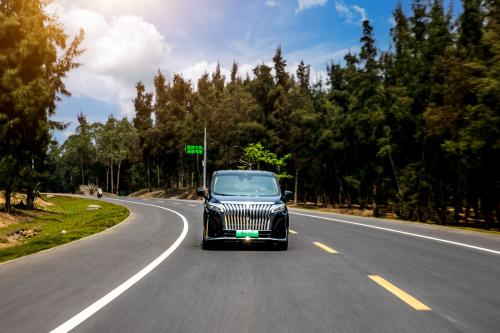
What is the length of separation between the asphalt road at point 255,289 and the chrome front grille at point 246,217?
60 cm

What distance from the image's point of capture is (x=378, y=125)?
39.3m

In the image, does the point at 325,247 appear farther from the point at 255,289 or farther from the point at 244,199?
the point at 255,289

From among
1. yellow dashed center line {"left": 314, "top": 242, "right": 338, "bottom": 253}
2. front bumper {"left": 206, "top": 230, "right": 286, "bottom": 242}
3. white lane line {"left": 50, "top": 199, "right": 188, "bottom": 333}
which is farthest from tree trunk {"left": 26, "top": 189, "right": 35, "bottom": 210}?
yellow dashed center line {"left": 314, "top": 242, "right": 338, "bottom": 253}

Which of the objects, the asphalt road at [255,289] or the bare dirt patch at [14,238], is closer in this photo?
the asphalt road at [255,289]

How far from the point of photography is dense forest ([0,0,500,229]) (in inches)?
969

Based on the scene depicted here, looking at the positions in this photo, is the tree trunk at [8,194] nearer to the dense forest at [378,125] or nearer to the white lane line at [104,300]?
the dense forest at [378,125]

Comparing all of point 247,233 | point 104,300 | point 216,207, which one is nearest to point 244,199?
point 216,207

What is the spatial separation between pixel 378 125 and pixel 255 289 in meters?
35.4

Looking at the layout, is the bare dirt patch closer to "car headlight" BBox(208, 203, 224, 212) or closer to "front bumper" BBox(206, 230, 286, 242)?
"car headlight" BBox(208, 203, 224, 212)

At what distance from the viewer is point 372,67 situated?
143 ft

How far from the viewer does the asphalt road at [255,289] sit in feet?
14.9

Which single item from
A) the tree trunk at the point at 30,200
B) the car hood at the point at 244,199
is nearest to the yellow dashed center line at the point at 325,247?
the car hood at the point at 244,199

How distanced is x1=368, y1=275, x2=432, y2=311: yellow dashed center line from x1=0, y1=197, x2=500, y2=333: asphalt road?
1 centimetres

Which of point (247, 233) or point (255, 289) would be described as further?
point (247, 233)
